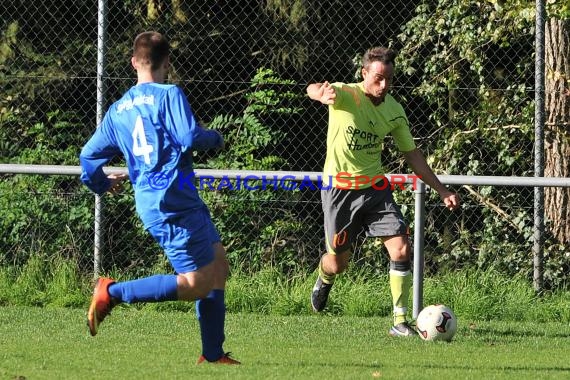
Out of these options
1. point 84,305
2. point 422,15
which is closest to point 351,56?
point 422,15

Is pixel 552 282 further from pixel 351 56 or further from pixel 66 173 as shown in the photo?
pixel 66 173

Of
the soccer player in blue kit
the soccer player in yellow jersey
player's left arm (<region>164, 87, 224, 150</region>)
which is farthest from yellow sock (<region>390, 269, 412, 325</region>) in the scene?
player's left arm (<region>164, 87, 224, 150</region>)

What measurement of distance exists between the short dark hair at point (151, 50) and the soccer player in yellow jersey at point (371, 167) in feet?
6.47

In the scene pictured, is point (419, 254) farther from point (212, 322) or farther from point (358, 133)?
point (212, 322)

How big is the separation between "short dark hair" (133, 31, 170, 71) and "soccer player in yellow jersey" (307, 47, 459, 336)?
1.97 metres

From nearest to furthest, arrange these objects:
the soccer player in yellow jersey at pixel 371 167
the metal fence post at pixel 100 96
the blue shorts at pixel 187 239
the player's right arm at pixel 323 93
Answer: the blue shorts at pixel 187 239, the player's right arm at pixel 323 93, the soccer player in yellow jersey at pixel 371 167, the metal fence post at pixel 100 96

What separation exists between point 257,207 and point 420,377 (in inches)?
155

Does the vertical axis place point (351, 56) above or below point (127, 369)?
above

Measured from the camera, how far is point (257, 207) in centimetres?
962

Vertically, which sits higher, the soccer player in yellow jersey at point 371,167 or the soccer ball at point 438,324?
the soccer player in yellow jersey at point 371,167

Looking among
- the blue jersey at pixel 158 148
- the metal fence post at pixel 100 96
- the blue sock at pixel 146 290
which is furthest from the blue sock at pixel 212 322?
the metal fence post at pixel 100 96

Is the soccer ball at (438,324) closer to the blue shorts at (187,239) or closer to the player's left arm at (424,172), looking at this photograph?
the player's left arm at (424,172)

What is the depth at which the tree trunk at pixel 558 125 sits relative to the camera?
380 inches

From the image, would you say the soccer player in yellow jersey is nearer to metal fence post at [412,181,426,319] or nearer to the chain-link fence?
metal fence post at [412,181,426,319]
